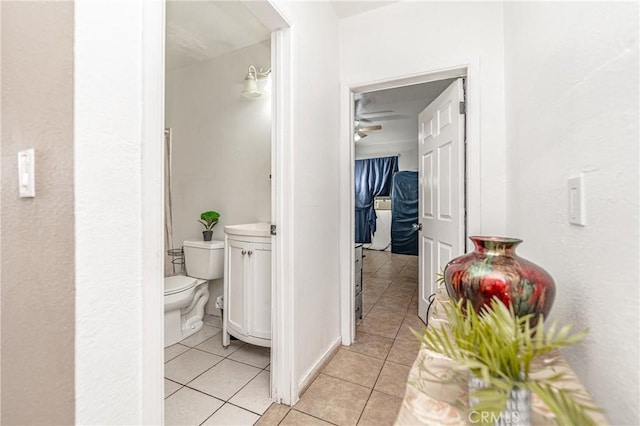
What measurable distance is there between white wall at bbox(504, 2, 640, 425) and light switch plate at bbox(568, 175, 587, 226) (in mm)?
21

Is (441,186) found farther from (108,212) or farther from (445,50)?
(108,212)

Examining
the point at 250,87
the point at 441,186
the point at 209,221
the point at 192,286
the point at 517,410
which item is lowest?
the point at 192,286

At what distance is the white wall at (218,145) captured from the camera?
2.46 meters

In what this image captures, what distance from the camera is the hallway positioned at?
1.45 metres

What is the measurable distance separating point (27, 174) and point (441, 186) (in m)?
2.37

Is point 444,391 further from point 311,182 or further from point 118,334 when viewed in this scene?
point 311,182

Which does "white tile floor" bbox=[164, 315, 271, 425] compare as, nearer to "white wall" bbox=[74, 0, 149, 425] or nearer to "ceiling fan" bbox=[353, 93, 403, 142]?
"white wall" bbox=[74, 0, 149, 425]

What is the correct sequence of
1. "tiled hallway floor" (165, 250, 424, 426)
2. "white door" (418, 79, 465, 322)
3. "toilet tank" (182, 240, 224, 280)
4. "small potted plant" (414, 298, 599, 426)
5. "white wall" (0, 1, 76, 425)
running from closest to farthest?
"small potted plant" (414, 298, 599, 426), "white wall" (0, 1, 76, 425), "tiled hallway floor" (165, 250, 424, 426), "white door" (418, 79, 465, 322), "toilet tank" (182, 240, 224, 280)

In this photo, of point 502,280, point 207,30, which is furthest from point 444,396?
point 207,30

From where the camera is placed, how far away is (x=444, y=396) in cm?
60

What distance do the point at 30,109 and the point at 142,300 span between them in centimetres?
56

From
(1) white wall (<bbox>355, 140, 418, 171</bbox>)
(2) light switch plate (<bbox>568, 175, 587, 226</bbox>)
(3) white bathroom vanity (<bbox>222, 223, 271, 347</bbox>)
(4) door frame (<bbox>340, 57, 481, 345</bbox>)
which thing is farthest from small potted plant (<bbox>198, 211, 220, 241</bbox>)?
(1) white wall (<bbox>355, 140, 418, 171</bbox>)

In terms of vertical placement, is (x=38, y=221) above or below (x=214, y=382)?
above

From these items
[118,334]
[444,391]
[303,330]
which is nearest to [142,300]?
[118,334]
